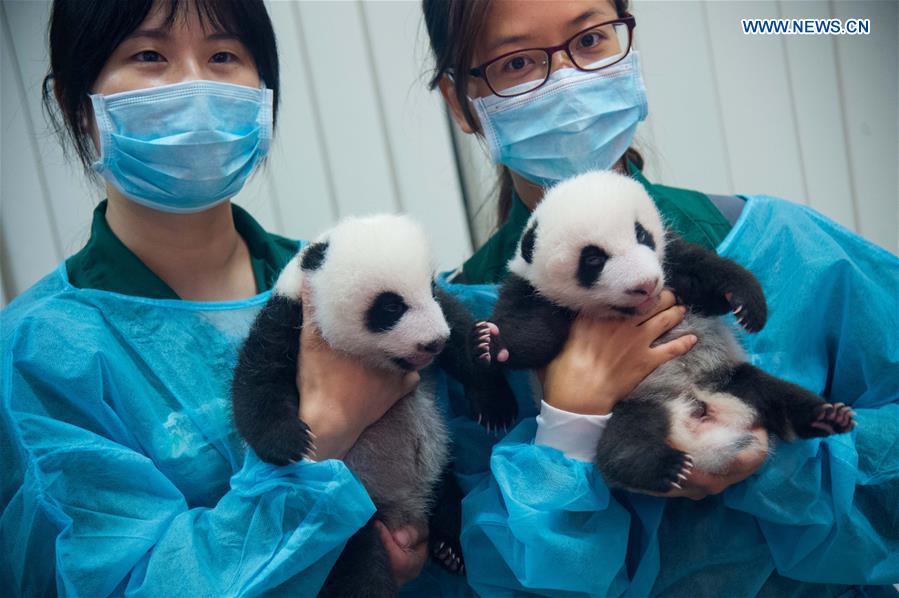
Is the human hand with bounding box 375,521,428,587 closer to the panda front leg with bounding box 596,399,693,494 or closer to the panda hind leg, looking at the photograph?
the panda hind leg

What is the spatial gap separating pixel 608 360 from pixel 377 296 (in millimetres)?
479

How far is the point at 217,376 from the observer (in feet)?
5.90

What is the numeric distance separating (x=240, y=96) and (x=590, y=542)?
→ 1223 mm

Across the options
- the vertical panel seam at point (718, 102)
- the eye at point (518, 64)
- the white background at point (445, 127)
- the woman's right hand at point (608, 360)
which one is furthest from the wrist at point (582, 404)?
the vertical panel seam at point (718, 102)

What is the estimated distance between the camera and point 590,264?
166cm

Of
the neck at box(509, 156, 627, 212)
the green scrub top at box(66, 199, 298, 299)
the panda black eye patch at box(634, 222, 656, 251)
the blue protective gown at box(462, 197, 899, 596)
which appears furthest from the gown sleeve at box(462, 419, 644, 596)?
the green scrub top at box(66, 199, 298, 299)

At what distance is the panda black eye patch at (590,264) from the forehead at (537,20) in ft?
1.78

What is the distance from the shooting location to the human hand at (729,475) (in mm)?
1519

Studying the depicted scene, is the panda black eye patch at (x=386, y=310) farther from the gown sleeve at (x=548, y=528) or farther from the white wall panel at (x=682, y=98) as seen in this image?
the white wall panel at (x=682, y=98)

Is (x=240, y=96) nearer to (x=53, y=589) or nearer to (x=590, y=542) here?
(x=53, y=589)

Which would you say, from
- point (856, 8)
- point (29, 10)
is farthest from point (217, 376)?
point (856, 8)

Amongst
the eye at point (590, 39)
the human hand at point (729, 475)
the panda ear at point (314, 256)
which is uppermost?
the eye at point (590, 39)

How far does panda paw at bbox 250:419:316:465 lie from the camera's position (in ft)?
5.01

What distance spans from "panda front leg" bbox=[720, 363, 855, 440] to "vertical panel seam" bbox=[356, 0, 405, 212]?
5.08ft
